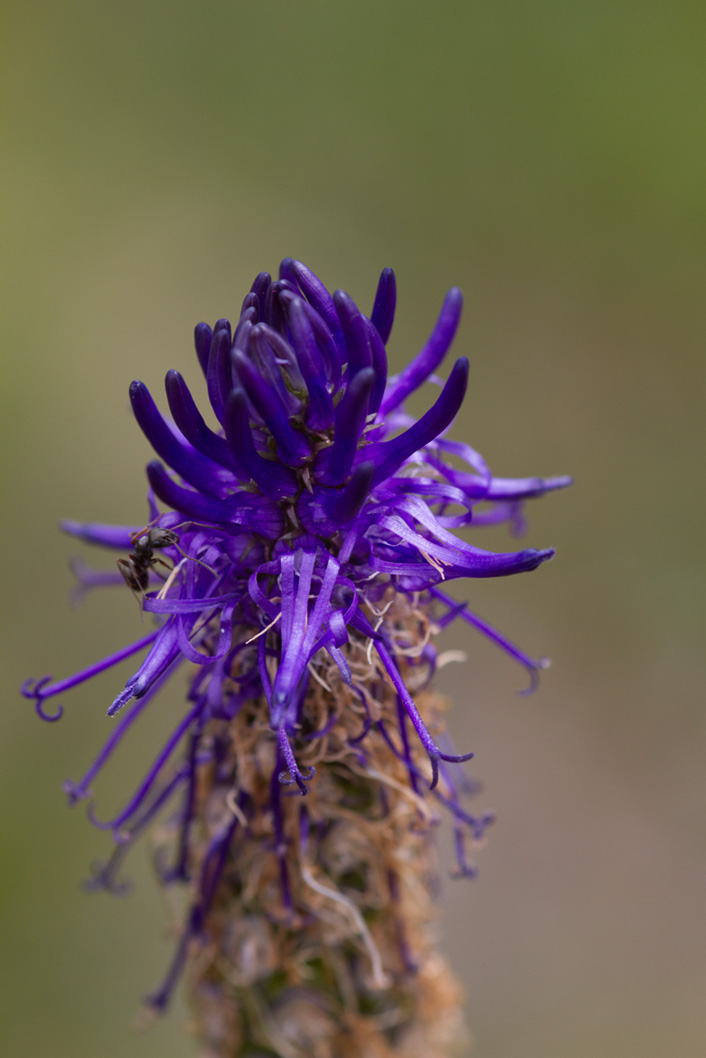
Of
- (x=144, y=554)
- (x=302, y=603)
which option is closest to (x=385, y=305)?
(x=302, y=603)

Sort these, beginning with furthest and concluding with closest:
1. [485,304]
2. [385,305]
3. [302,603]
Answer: [485,304] < [385,305] < [302,603]

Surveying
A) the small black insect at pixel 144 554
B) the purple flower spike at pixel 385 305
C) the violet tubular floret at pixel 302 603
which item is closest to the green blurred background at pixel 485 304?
the violet tubular floret at pixel 302 603

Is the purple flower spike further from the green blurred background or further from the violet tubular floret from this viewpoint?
the green blurred background

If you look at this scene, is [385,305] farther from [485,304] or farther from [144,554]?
[485,304]

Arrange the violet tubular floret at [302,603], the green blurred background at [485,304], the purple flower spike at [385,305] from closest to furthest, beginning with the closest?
the violet tubular floret at [302,603]
the purple flower spike at [385,305]
the green blurred background at [485,304]

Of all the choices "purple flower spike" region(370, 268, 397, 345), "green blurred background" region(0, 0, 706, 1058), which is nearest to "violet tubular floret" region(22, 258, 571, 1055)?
"purple flower spike" region(370, 268, 397, 345)

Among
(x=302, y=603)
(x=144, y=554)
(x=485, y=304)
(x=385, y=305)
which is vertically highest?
(x=485, y=304)

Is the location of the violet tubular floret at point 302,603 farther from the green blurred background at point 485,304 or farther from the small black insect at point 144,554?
the green blurred background at point 485,304
